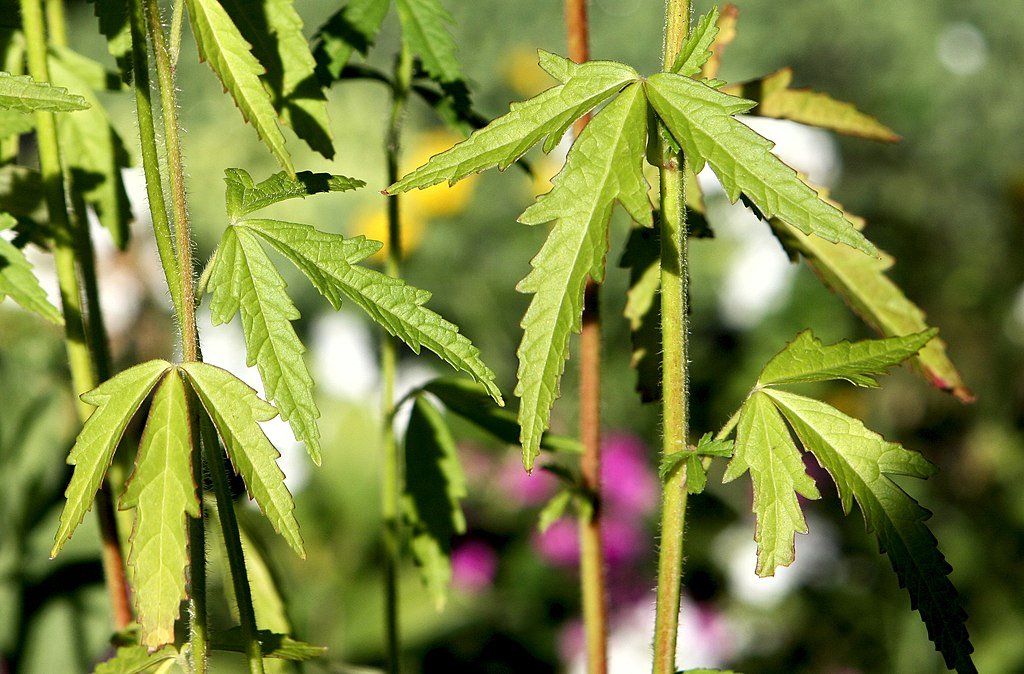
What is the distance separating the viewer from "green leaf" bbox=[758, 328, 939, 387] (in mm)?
598

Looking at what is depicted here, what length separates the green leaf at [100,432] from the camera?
0.55 metres

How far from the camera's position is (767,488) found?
574 mm

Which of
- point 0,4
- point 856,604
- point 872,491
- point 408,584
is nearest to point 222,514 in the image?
point 872,491

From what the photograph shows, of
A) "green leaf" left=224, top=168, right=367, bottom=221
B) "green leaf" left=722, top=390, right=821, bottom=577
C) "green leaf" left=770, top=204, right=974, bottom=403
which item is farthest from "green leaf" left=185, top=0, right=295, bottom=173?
"green leaf" left=770, top=204, right=974, bottom=403

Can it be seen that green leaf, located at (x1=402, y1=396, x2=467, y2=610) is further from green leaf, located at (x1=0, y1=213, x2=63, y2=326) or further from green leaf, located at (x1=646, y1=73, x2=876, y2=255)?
green leaf, located at (x1=646, y1=73, x2=876, y2=255)

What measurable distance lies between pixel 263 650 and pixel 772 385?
332mm

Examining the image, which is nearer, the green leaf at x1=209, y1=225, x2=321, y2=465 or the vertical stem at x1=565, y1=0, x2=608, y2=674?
the green leaf at x1=209, y1=225, x2=321, y2=465

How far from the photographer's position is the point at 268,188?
600mm

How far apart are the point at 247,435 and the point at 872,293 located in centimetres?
47

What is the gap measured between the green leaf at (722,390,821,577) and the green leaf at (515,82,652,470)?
109 millimetres

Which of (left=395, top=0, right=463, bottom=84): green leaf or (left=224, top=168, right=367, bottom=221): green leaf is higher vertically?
(left=395, top=0, right=463, bottom=84): green leaf

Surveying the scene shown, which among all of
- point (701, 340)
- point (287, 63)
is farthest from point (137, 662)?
point (701, 340)

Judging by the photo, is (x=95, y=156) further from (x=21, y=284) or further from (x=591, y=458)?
(x=591, y=458)

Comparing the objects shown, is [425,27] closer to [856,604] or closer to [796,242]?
[796,242]
